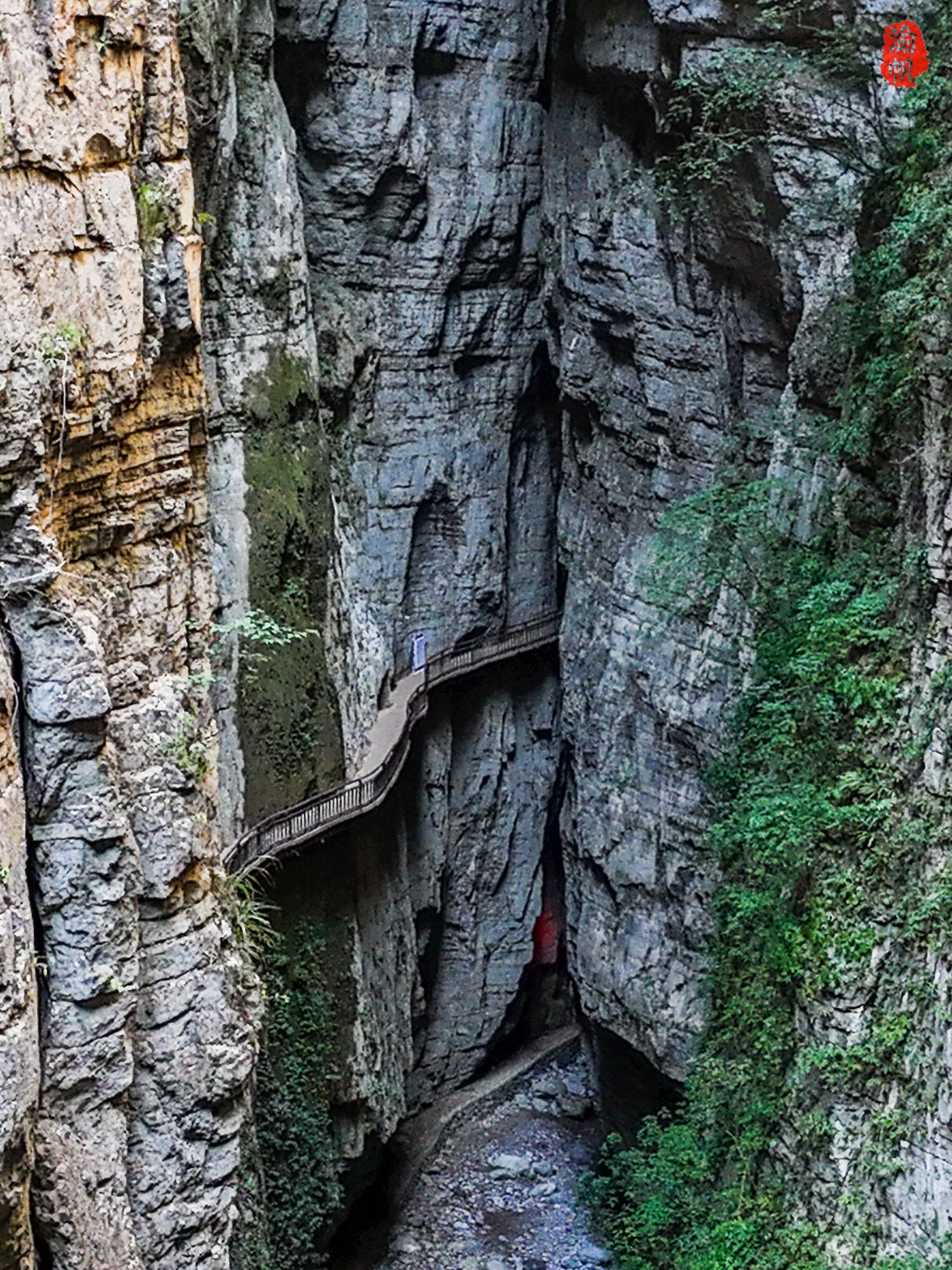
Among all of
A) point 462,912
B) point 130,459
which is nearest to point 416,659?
point 462,912

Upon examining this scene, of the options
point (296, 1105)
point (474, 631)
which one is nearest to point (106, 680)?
point (296, 1105)

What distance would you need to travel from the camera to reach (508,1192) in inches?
818

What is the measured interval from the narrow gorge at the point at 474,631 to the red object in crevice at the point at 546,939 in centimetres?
7

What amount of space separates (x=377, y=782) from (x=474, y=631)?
586cm

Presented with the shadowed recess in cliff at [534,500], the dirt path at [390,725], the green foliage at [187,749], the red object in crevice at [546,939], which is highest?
the green foliage at [187,749]

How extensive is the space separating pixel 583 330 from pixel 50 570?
14676 millimetres

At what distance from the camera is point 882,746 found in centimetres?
1214

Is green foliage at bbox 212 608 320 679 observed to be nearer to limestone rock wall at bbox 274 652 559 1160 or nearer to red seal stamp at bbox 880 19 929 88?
limestone rock wall at bbox 274 652 559 1160

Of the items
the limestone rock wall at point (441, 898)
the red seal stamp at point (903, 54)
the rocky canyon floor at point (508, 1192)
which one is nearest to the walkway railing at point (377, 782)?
the limestone rock wall at point (441, 898)

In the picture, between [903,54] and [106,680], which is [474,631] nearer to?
[903,54]

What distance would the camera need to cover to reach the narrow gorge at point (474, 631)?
8.05 m

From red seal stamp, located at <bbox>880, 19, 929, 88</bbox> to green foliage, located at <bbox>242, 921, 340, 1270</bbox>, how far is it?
34.8 feet

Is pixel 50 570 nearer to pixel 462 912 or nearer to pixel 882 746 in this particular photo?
pixel 882 746

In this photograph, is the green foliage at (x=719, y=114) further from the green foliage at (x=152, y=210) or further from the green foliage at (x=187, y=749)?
the green foliage at (x=187, y=749)
